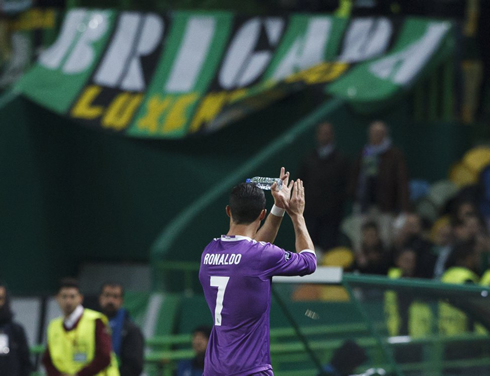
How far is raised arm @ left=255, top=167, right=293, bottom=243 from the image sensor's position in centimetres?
609

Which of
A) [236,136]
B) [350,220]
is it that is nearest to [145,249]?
[236,136]

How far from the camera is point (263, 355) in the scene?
→ 241 inches

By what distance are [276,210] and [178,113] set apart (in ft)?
30.4

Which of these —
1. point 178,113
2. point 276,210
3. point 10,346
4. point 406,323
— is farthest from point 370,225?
point 276,210

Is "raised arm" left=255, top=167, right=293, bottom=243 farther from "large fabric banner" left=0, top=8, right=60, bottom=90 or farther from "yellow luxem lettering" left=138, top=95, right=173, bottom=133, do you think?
"large fabric banner" left=0, top=8, right=60, bottom=90


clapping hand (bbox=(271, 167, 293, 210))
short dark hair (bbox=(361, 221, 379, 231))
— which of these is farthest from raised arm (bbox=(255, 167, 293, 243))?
short dark hair (bbox=(361, 221, 379, 231))

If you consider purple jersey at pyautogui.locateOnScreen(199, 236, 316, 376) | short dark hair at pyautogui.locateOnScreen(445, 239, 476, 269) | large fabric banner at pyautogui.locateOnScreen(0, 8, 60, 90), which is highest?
large fabric banner at pyautogui.locateOnScreen(0, 8, 60, 90)

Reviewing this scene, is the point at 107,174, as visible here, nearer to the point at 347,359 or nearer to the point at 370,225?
the point at 370,225

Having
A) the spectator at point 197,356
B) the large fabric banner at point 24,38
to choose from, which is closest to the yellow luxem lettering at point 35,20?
the large fabric banner at point 24,38

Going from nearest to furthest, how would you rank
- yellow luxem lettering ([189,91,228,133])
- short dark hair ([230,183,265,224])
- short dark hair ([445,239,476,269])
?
short dark hair ([230,183,265,224]), short dark hair ([445,239,476,269]), yellow luxem lettering ([189,91,228,133])

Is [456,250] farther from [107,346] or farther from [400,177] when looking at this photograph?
[107,346]

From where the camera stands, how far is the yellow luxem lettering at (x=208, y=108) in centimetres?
1507

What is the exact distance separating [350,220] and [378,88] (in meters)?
1.86

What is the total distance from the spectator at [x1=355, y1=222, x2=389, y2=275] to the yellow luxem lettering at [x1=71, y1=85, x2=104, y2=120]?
4.46 m
